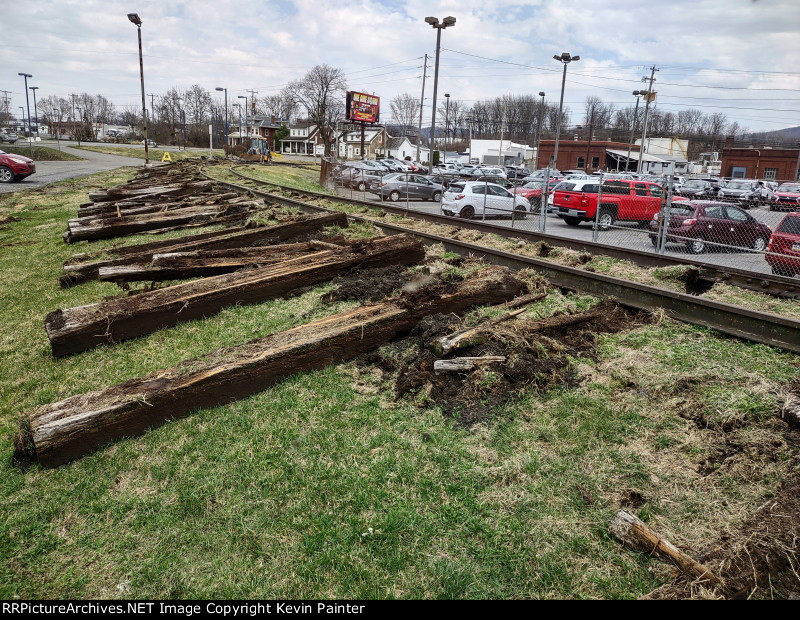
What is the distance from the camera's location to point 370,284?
6.98 m

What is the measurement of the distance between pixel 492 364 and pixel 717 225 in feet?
43.5

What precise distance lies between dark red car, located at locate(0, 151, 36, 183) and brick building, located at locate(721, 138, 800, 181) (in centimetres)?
8142

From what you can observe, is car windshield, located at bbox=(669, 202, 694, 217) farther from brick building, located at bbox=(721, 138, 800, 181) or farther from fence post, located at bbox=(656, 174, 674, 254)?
brick building, located at bbox=(721, 138, 800, 181)

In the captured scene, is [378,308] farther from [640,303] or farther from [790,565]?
[790,565]

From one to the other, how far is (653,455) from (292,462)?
2.59m

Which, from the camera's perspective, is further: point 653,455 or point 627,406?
point 627,406

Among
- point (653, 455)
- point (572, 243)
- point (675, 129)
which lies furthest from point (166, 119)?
point (653, 455)

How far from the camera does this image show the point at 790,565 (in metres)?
2.61

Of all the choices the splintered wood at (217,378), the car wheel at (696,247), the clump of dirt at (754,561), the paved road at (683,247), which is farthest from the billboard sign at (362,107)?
the clump of dirt at (754,561)

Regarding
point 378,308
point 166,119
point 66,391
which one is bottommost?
point 66,391

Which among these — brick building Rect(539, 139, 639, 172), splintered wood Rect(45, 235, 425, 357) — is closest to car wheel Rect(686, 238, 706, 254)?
splintered wood Rect(45, 235, 425, 357)

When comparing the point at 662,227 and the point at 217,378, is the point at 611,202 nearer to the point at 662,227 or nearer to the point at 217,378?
the point at 662,227

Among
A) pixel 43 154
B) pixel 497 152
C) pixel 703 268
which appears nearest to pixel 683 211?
pixel 703 268

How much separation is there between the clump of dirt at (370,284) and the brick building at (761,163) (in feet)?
270
